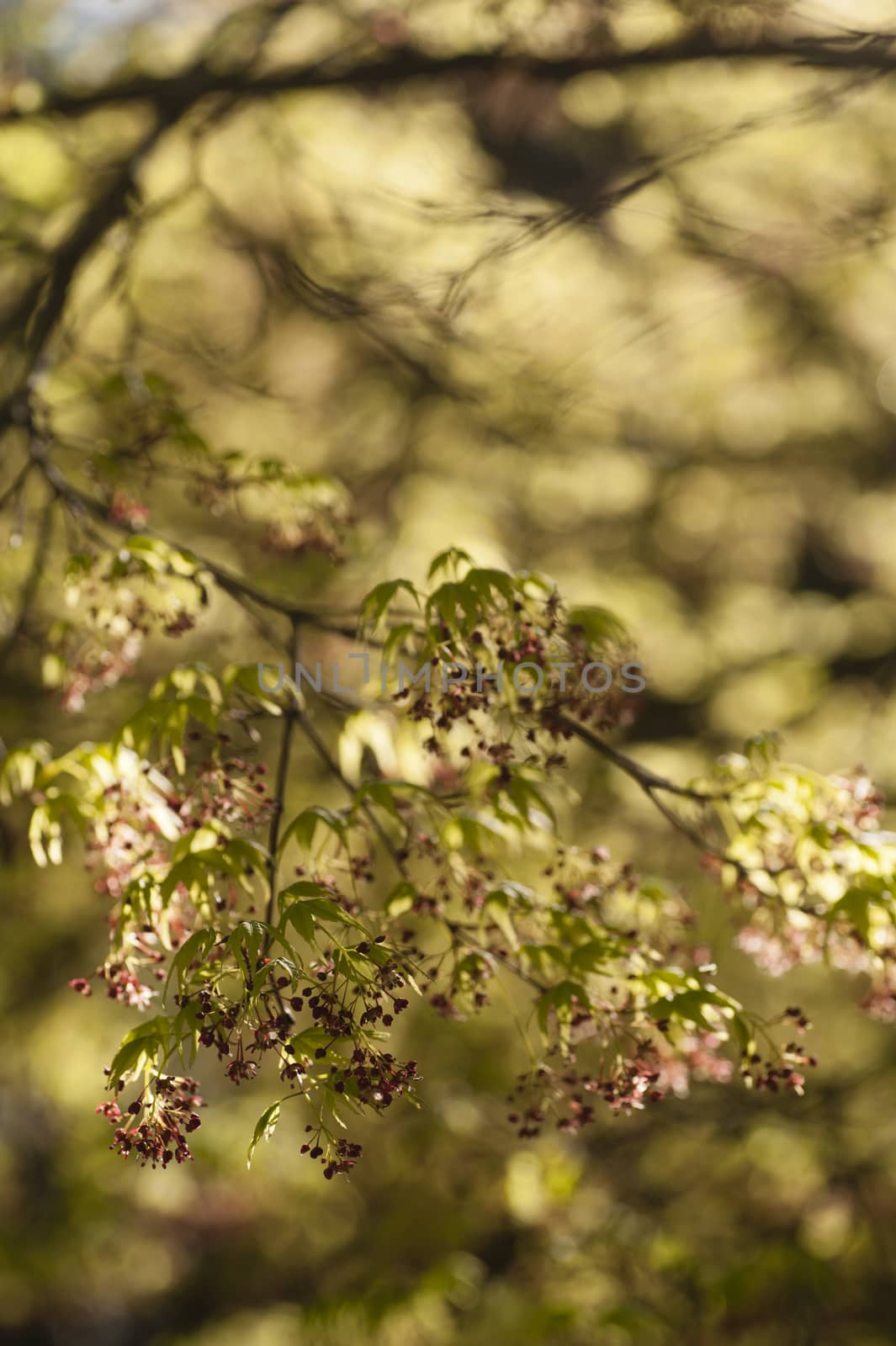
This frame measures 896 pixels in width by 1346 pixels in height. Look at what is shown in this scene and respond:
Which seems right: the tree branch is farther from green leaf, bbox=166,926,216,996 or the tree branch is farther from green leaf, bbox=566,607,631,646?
green leaf, bbox=166,926,216,996

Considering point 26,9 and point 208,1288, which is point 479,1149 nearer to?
point 208,1288

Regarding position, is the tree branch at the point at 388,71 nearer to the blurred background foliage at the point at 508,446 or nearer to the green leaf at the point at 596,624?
the blurred background foliage at the point at 508,446

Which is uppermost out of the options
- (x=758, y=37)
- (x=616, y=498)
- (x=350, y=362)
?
(x=758, y=37)

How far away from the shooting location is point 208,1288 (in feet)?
18.8

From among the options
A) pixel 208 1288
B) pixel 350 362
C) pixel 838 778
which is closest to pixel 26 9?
pixel 350 362

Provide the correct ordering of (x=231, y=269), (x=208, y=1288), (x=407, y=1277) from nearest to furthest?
(x=407, y=1277) < (x=231, y=269) < (x=208, y=1288)

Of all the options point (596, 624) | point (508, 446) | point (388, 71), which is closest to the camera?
point (596, 624)

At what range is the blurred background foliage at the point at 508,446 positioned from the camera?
3.67m

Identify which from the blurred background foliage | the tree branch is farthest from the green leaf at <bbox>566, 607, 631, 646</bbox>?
the tree branch

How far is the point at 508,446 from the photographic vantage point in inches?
184

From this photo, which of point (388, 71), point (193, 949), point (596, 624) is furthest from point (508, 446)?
point (193, 949)

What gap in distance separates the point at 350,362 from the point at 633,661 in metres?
3.14

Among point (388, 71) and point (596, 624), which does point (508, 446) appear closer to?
point (388, 71)

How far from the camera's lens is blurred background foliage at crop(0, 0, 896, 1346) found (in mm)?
3670
